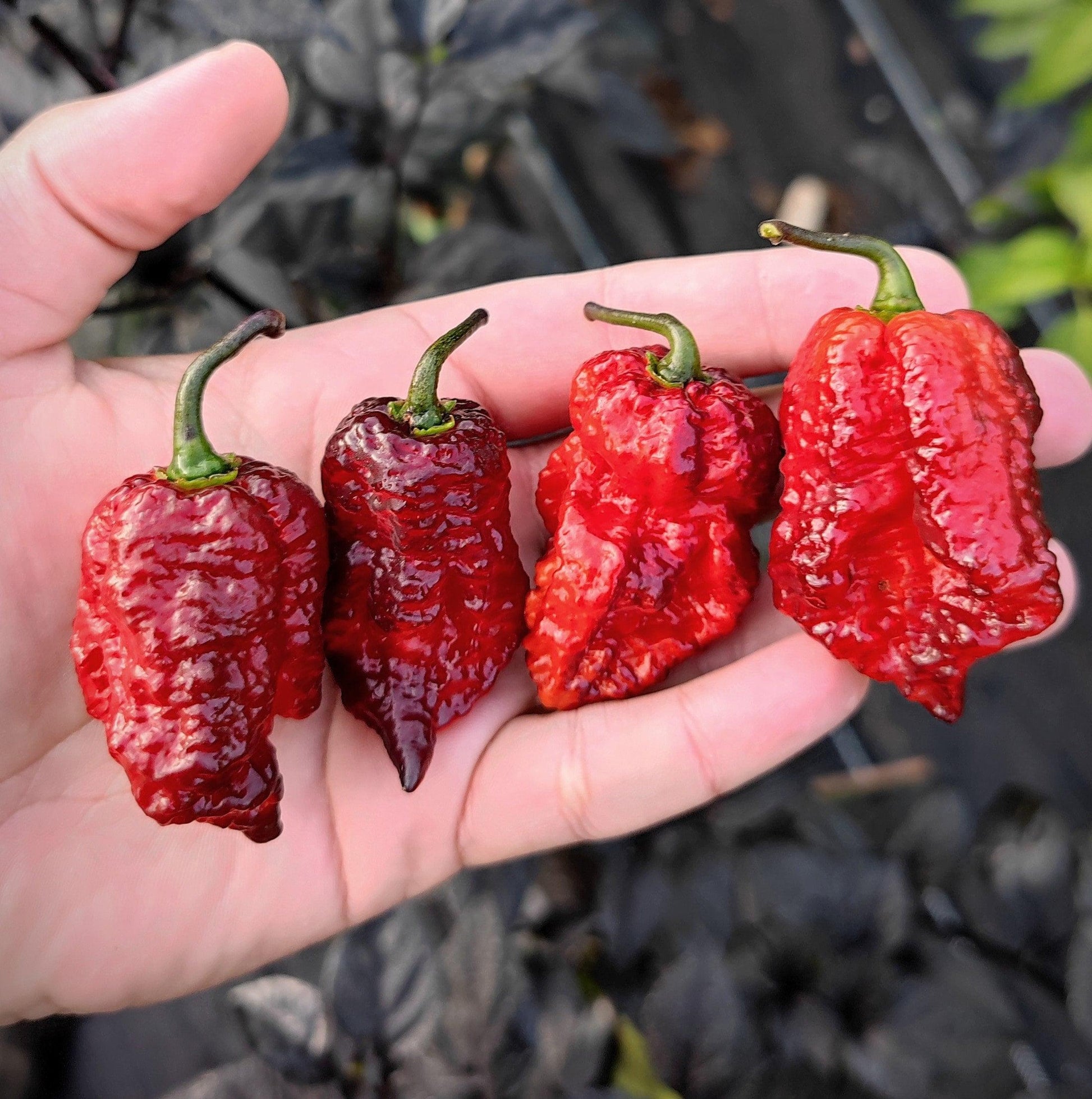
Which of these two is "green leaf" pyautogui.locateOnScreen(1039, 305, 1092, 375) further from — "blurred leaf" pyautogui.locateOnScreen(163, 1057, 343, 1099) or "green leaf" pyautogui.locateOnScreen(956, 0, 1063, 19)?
"blurred leaf" pyautogui.locateOnScreen(163, 1057, 343, 1099)

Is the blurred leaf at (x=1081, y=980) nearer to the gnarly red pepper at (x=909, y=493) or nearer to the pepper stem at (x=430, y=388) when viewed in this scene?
the gnarly red pepper at (x=909, y=493)

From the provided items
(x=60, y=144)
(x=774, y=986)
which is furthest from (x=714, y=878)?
(x=60, y=144)

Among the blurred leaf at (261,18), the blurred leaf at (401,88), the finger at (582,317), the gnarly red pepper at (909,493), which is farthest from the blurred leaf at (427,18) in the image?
the gnarly red pepper at (909,493)

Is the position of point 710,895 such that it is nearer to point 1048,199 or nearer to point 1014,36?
point 1048,199

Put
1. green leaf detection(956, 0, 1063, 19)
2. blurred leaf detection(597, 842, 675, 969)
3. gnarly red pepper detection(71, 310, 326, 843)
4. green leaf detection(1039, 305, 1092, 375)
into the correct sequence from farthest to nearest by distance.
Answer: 1. green leaf detection(956, 0, 1063, 19)
2. green leaf detection(1039, 305, 1092, 375)
3. blurred leaf detection(597, 842, 675, 969)
4. gnarly red pepper detection(71, 310, 326, 843)

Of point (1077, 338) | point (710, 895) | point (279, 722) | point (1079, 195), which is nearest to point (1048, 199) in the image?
point (1079, 195)

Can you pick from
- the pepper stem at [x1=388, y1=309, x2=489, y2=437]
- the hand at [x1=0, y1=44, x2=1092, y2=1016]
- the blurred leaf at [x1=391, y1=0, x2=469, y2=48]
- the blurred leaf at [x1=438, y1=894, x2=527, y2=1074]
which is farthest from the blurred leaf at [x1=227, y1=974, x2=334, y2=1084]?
the blurred leaf at [x1=391, y1=0, x2=469, y2=48]

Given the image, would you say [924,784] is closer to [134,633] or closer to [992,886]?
[992,886]
